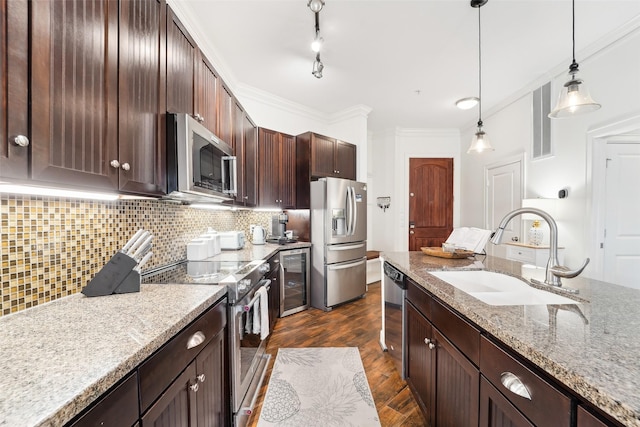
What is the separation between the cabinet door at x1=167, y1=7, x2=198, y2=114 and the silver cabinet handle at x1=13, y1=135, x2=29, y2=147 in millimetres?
788

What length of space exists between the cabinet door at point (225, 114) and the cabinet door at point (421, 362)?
6.49 ft

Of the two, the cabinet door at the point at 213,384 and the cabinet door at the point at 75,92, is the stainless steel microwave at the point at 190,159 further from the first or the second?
the cabinet door at the point at 213,384

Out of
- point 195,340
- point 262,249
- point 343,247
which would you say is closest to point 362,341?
point 343,247

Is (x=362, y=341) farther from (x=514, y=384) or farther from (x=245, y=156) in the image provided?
(x=245, y=156)

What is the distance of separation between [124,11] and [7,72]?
0.62 metres

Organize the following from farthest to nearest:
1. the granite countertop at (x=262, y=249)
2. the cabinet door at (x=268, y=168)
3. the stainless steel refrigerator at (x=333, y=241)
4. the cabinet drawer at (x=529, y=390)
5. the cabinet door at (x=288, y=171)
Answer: the cabinet door at (x=288, y=171) < the stainless steel refrigerator at (x=333, y=241) < the cabinet door at (x=268, y=168) < the granite countertop at (x=262, y=249) < the cabinet drawer at (x=529, y=390)

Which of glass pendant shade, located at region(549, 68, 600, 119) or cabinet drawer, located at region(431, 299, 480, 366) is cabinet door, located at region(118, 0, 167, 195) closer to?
cabinet drawer, located at region(431, 299, 480, 366)

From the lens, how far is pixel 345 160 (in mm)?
4008

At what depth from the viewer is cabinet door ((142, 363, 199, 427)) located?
2.52 ft

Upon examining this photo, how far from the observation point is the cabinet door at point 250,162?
109 inches

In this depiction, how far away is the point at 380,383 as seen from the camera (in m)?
1.93

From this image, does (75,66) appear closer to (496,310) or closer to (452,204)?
(496,310)

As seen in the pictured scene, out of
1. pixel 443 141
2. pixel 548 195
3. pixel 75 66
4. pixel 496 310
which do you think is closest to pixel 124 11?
pixel 75 66

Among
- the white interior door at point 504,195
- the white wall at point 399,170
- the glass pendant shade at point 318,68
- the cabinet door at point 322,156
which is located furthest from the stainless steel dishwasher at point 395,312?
the white wall at point 399,170
